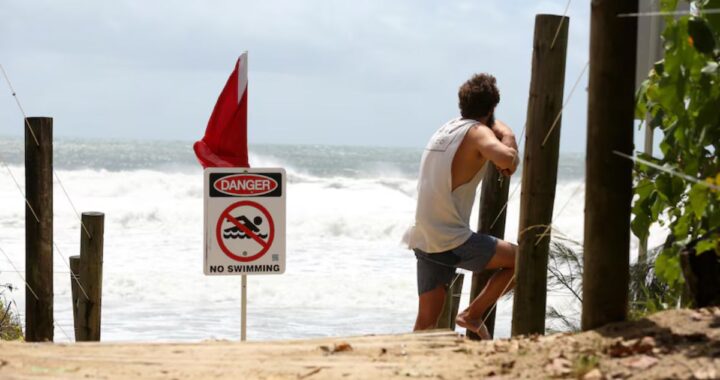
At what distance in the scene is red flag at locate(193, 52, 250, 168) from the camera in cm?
856

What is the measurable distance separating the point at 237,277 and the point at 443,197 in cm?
1316

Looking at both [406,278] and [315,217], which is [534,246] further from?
[315,217]

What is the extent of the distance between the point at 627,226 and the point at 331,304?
12369 mm

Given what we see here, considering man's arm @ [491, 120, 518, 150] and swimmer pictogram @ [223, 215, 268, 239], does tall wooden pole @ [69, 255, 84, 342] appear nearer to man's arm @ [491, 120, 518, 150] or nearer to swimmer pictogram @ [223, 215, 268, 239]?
swimmer pictogram @ [223, 215, 268, 239]

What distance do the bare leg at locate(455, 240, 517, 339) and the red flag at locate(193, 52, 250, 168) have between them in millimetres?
2206

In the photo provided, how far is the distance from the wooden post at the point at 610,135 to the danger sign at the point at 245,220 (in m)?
3.04

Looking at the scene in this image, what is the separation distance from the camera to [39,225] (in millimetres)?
9094

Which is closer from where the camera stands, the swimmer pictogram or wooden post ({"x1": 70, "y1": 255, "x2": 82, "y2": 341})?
the swimmer pictogram

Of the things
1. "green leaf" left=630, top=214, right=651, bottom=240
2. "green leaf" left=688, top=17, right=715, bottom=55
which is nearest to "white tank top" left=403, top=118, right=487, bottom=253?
"green leaf" left=630, top=214, right=651, bottom=240

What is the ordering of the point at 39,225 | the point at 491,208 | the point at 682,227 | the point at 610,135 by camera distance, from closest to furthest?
Result: 1. the point at 610,135
2. the point at 682,227
3. the point at 491,208
4. the point at 39,225

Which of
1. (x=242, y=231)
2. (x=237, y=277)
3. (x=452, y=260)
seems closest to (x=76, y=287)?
(x=242, y=231)

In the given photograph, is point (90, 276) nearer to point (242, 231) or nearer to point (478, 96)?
point (242, 231)

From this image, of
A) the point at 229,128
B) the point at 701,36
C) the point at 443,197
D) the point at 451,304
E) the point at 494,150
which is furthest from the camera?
the point at 451,304

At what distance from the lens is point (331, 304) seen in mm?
17500
